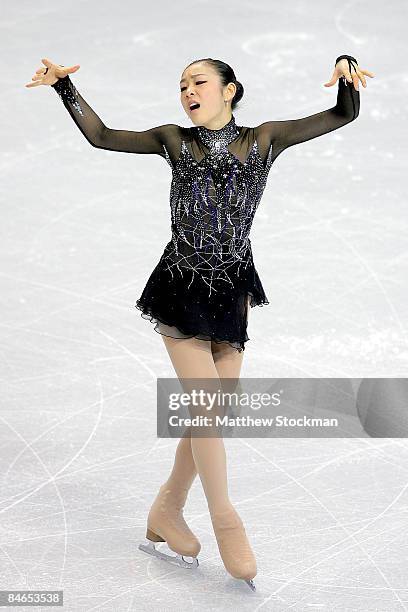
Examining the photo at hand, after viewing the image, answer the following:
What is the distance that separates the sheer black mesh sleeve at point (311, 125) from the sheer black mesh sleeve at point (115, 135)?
0.30 metres

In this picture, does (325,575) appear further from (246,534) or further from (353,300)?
(353,300)

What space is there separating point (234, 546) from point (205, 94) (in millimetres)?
1441

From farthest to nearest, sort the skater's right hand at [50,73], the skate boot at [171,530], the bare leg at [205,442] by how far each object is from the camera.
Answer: the skate boot at [171,530], the bare leg at [205,442], the skater's right hand at [50,73]

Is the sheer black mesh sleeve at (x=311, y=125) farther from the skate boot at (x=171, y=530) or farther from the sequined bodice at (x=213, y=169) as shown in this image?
the skate boot at (x=171, y=530)

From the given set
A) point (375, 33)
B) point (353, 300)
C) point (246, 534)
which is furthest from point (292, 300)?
point (375, 33)

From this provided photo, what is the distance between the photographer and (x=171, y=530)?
151 inches

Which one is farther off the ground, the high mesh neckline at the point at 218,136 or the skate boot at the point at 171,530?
the high mesh neckline at the point at 218,136

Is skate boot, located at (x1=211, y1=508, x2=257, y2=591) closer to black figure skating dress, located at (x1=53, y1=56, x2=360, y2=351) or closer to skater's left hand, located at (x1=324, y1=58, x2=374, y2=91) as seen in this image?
black figure skating dress, located at (x1=53, y1=56, x2=360, y2=351)

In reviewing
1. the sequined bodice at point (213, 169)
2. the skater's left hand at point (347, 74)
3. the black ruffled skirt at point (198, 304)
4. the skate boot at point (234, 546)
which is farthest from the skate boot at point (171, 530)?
the skater's left hand at point (347, 74)

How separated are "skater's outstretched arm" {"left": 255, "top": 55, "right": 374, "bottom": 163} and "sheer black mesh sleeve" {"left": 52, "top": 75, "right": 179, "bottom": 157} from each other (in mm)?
306

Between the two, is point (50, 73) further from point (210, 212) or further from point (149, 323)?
point (149, 323)

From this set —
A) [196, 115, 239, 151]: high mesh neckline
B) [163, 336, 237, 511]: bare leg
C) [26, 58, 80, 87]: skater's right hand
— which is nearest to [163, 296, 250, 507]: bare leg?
[163, 336, 237, 511]: bare leg

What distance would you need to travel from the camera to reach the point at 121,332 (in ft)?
18.1

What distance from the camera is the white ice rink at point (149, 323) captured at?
379 cm
